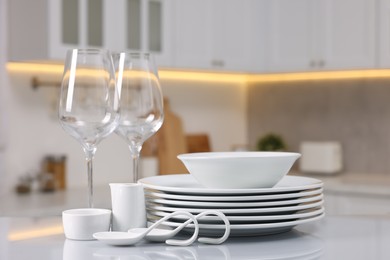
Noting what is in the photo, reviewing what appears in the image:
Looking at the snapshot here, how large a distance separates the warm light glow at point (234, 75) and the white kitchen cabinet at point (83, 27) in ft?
0.62

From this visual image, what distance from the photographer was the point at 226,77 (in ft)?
14.5

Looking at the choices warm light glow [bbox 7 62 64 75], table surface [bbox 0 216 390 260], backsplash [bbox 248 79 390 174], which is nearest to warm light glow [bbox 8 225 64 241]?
table surface [bbox 0 216 390 260]

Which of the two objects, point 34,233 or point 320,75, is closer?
point 34,233

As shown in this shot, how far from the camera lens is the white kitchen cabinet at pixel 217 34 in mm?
3664

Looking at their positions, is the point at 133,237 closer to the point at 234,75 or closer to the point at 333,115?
the point at 333,115

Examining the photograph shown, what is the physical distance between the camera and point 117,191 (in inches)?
42.2

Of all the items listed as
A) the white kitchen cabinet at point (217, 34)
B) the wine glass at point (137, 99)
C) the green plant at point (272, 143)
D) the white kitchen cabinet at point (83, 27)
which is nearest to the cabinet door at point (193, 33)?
the white kitchen cabinet at point (217, 34)

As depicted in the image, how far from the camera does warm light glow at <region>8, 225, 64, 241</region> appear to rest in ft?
3.68

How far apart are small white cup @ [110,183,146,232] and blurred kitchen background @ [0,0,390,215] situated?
207 centimetres

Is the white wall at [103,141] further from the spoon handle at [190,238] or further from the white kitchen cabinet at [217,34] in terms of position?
the spoon handle at [190,238]

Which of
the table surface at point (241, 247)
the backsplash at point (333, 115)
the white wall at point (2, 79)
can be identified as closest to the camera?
the table surface at point (241, 247)

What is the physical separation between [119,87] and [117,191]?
17 centimetres

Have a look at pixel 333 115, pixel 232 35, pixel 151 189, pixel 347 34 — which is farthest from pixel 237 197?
pixel 333 115

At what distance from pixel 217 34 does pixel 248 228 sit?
2.90 meters
